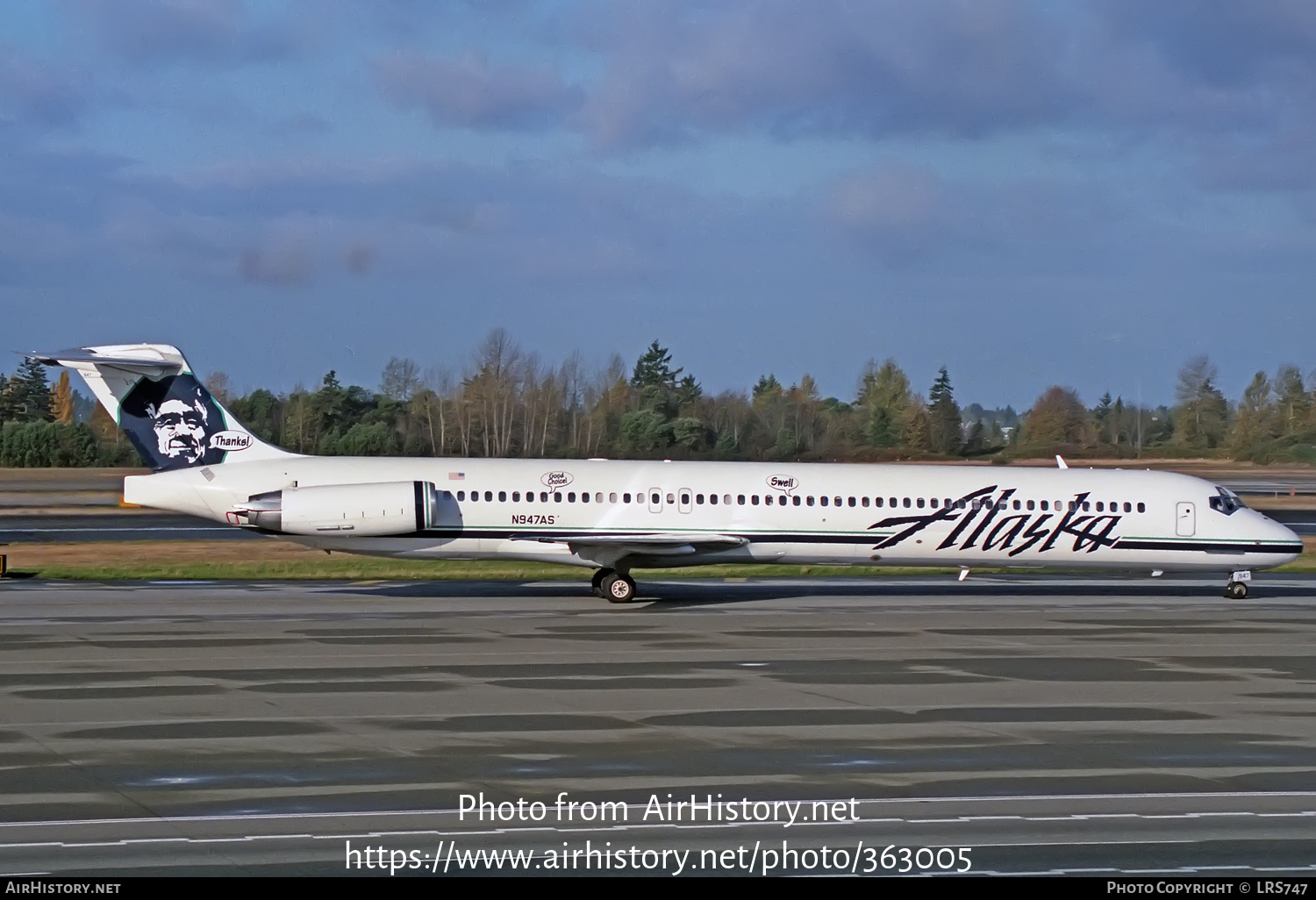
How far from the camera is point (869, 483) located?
2688cm

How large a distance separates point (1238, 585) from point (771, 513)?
966 centimetres

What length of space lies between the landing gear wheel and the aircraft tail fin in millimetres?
7377

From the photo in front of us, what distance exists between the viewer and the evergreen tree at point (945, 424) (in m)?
68.6

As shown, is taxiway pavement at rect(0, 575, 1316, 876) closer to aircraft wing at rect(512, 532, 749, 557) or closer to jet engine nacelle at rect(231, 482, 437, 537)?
aircraft wing at rect(512, 532, 749, 557)

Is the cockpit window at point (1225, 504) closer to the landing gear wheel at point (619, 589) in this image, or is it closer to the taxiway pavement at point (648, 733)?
the taxiway pavement at point (648, 733)

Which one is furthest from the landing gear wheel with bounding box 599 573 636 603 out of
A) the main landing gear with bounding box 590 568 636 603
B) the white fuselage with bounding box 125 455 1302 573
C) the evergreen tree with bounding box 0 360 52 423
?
the evergreen tree with bounding box 0 360 52 423

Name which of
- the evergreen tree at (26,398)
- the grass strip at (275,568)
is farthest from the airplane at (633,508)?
the evergreen tree at (26,398)

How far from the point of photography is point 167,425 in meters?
26.2

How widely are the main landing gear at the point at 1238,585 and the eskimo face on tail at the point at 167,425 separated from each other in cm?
1997

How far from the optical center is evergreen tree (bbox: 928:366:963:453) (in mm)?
68625

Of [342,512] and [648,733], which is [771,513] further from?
[648,733]

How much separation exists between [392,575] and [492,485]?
6843 millimetres
